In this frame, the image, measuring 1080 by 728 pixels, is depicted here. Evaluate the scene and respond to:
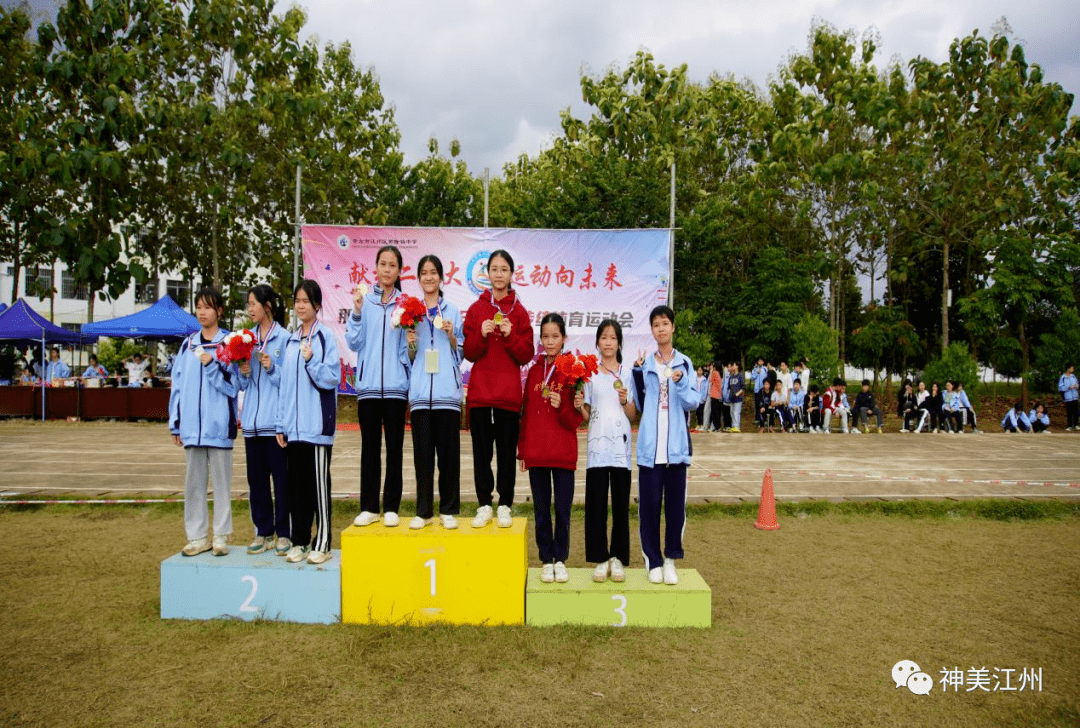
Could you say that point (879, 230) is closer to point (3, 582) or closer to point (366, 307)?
point (366, 307)

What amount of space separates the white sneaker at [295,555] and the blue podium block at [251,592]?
11 cm

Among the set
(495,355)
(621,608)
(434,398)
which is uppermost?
(495,355)

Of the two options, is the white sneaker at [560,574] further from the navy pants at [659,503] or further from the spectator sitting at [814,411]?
the spectator sitting at [814,411]

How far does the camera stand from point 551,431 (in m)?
4.58

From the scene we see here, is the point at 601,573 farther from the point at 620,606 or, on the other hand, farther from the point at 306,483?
the point at 306,483

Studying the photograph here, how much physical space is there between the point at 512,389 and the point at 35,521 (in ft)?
17.5

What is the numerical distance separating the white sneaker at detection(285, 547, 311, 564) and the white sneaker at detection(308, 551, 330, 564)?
0.09 meters

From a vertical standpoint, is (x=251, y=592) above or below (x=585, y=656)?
above

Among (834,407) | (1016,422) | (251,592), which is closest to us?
(251,592)

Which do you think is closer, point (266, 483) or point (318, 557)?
point (318, 557)

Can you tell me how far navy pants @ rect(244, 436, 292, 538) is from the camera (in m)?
4.82

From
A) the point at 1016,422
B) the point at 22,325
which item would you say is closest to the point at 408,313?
the point at 22,325

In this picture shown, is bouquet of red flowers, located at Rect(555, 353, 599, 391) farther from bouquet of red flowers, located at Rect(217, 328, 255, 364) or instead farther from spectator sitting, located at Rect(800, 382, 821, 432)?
spectator sitting, located at Rect(800, 382, 821, 432)

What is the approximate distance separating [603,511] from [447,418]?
118 cm
